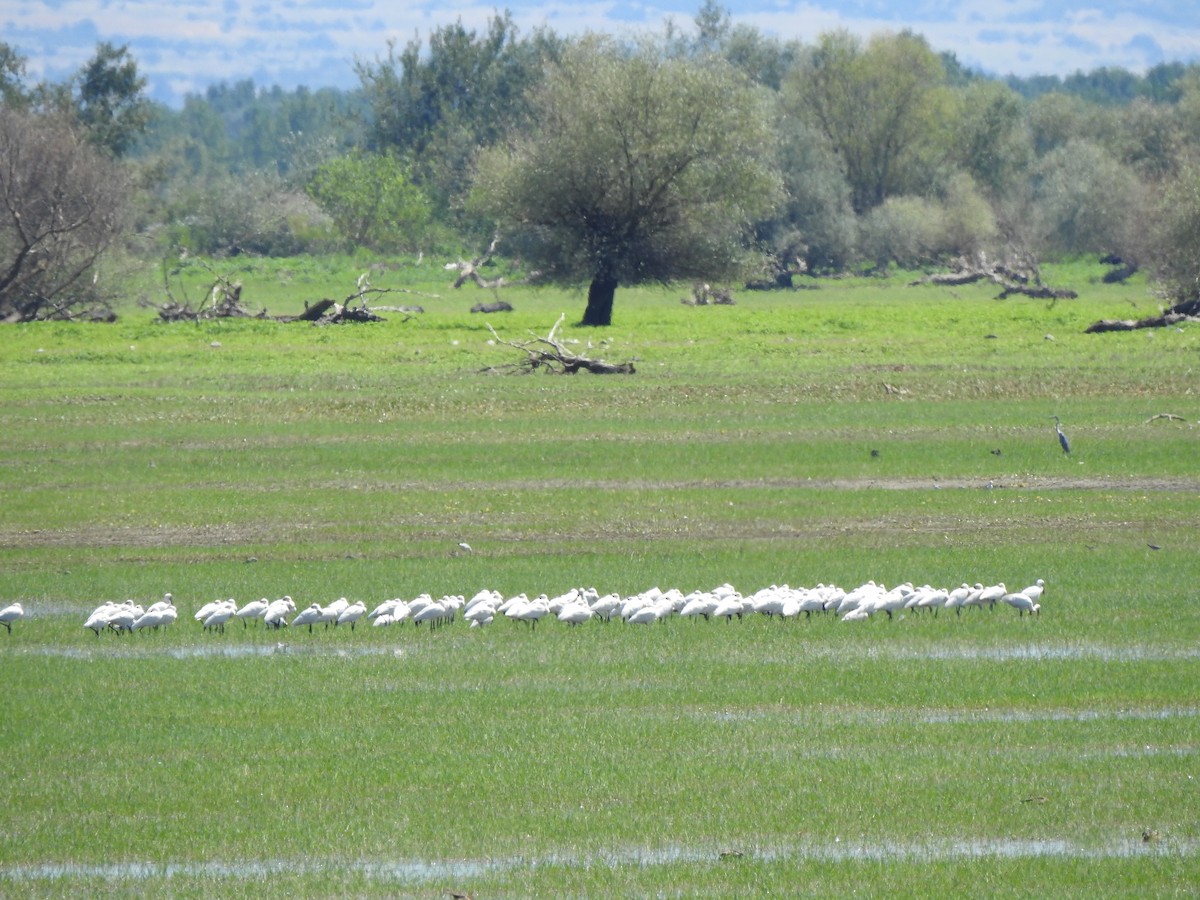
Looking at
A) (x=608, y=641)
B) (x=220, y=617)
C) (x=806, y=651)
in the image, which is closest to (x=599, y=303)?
(x=220, y=617)

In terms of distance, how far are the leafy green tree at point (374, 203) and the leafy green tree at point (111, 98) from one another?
9.76 metres

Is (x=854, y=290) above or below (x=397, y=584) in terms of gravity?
below

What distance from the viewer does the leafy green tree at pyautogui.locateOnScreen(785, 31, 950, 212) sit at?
307ft

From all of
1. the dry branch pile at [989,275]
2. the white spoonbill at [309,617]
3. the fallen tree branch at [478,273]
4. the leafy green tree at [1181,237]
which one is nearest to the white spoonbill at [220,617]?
the white spoonbill at [309,617]

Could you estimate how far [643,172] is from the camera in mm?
52344

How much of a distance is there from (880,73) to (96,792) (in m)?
88.2

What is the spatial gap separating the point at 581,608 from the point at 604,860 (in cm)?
701

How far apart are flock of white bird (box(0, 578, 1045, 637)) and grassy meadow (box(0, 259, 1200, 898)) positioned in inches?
7.9

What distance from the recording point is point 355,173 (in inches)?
3511

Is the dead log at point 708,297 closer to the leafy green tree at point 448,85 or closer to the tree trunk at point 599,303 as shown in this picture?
the tree trunk at point 599,303

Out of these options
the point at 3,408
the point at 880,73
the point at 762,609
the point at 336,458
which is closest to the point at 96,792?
the point at 762,609

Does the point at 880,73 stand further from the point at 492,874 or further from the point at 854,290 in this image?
the point at 492,874

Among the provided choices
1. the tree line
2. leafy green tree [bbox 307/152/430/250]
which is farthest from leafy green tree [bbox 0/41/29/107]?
leafy green tree [bbox 307/152/430/250]

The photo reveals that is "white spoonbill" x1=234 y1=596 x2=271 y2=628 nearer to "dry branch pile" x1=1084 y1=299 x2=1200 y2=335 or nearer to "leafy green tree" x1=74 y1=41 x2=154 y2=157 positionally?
"dry branch pile" x1=1084 y1=299 x2=1200 y2=335
